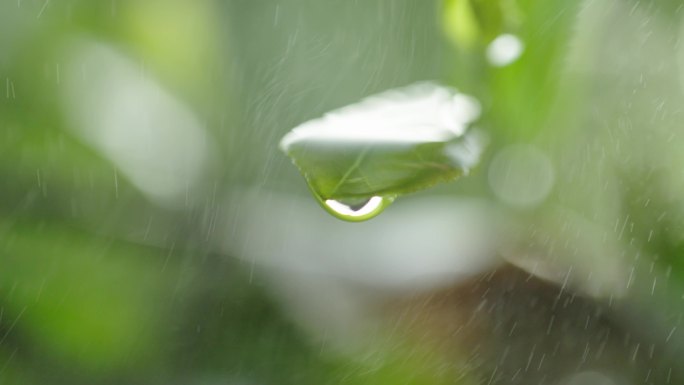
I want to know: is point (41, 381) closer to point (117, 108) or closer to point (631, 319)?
point (117, 108)

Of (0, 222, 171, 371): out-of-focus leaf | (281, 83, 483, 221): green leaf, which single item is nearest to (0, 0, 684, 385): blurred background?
(0, 222, 171, 371): out-of-focus leaf

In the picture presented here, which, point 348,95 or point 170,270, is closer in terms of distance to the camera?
point 170,270

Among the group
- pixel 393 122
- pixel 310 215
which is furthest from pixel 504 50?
pixel 310 215

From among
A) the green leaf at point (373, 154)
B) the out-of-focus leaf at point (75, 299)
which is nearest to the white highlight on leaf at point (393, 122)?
the green leaf at point (373, 154)

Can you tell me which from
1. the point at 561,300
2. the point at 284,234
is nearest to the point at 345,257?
the point at 284,234

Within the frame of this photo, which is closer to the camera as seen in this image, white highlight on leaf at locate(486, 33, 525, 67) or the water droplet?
the water droplet

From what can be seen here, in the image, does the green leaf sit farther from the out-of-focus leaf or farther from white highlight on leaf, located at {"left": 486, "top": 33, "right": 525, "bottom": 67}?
the out-of-focus leaf
